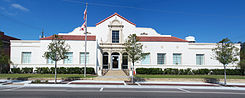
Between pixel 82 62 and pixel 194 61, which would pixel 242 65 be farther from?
pixel 82 62

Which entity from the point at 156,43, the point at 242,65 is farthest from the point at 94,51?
the point at 242,65

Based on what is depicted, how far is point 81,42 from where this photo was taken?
24.6 meters

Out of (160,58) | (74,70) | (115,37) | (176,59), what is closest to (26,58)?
(74,70)

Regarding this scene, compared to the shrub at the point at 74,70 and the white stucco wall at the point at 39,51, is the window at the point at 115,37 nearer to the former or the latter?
the white stucco wall at the point at 39,51

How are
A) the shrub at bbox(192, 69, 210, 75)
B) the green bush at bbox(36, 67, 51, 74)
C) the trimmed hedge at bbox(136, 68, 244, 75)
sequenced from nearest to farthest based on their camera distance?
1. the green bush at bbox(36, 67, 51, 74)
2. the trimmed hedge at bbox(136, 68, 244, 75)
3. the shrub at bbox(192, 69, 210, 75)

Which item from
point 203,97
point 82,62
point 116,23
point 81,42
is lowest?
point 203,97

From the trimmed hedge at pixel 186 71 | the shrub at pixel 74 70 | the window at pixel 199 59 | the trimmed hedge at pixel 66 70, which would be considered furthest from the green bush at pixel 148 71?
the shrub at pixel 74 70

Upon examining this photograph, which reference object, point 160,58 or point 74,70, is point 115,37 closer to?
point 160,58

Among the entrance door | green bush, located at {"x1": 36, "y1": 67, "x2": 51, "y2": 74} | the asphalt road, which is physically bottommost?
the asphalt road

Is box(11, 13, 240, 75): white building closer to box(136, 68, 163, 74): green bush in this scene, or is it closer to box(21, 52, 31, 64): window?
box(21, 52, 31, 64): window

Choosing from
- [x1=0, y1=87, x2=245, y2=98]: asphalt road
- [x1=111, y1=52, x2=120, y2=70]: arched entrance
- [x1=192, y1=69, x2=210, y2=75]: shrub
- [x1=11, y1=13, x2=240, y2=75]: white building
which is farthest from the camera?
[x1=111, y1=52, x2=120, y2=70]: arched entrance

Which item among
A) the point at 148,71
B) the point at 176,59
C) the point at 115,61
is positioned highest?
the point at 176,59

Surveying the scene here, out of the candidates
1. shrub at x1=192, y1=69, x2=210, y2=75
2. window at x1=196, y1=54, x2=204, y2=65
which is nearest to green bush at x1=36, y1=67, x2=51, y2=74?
shrub at x1=192, y1=69, x2=210, y2=75

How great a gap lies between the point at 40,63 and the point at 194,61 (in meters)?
25.5
